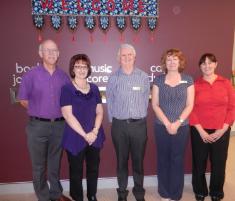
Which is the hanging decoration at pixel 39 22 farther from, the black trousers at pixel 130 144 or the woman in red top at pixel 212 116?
the woman in red top at pixel 212 116

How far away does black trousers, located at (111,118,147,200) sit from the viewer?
2.62 metres

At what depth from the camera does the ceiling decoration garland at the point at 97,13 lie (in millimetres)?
2945

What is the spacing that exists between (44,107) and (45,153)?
1.55 feet

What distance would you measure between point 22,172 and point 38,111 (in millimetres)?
1058

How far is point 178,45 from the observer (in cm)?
321

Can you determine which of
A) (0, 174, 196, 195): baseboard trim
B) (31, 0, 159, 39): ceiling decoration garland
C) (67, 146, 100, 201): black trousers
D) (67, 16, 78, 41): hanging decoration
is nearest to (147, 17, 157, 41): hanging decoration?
(31, 0, 159, 39): ceiling decoration garland

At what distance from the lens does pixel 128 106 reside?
2602 millimetres

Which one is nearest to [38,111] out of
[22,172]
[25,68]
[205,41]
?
[25,68]

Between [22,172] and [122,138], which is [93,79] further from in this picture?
[22,172]

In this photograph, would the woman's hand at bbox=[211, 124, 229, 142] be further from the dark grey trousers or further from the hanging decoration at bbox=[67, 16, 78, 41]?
the hanging decoration at bbox=[67, 16, 78, 41]

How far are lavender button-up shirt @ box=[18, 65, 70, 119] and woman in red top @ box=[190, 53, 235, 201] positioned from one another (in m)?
1.37

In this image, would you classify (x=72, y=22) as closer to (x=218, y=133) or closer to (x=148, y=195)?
(x=218, y=133)

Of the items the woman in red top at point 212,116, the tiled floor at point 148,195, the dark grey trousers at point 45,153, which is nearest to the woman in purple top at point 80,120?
the dark grey trousers at point 45,153

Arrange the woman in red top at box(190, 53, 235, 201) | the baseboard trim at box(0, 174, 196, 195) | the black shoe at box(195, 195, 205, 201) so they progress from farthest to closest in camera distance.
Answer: the baseboard trim at box(0, 174, 196, 195)
the black shoe at box(195, 195, 205, 201)
the woman in red top at box(190, 53, 235, 201)
